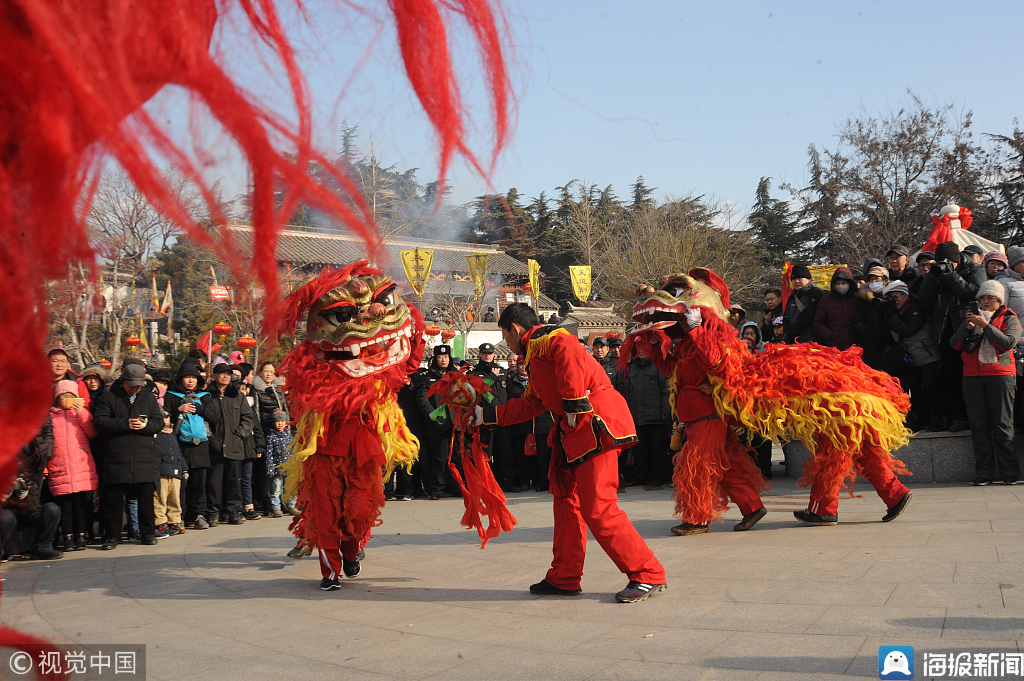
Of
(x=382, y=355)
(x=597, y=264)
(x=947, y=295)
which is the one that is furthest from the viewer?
(x=597, y=264)

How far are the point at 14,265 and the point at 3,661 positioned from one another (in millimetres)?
3662

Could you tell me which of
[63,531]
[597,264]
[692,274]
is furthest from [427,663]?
[597,264]

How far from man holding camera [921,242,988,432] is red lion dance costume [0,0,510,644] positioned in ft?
27.4

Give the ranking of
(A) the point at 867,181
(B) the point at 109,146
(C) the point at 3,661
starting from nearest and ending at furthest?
(B) the point at 109,146 → (C) the point at 3,661 → (A) the point at 867,181

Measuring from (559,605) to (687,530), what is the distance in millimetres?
2258

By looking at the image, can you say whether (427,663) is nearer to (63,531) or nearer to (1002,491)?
(63,531)

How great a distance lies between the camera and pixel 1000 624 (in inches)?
142

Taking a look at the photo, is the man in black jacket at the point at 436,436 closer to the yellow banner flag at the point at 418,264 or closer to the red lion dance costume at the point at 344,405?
the red lion dance costume at the point at 344,405

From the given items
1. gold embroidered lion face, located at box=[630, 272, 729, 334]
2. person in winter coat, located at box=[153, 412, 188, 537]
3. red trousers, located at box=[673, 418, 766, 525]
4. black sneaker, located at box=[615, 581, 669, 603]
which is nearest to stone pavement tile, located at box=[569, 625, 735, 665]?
black sneaker, located at box=[615, 581, 669, 603]

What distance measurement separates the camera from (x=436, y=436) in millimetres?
10250

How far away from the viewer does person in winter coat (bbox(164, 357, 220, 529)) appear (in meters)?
8.32

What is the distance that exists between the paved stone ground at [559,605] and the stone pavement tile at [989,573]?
0.06ft

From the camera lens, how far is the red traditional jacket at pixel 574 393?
188 inches

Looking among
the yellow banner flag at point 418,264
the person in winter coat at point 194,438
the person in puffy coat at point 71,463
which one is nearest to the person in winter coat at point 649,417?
the person in winter coat at point 194,438
